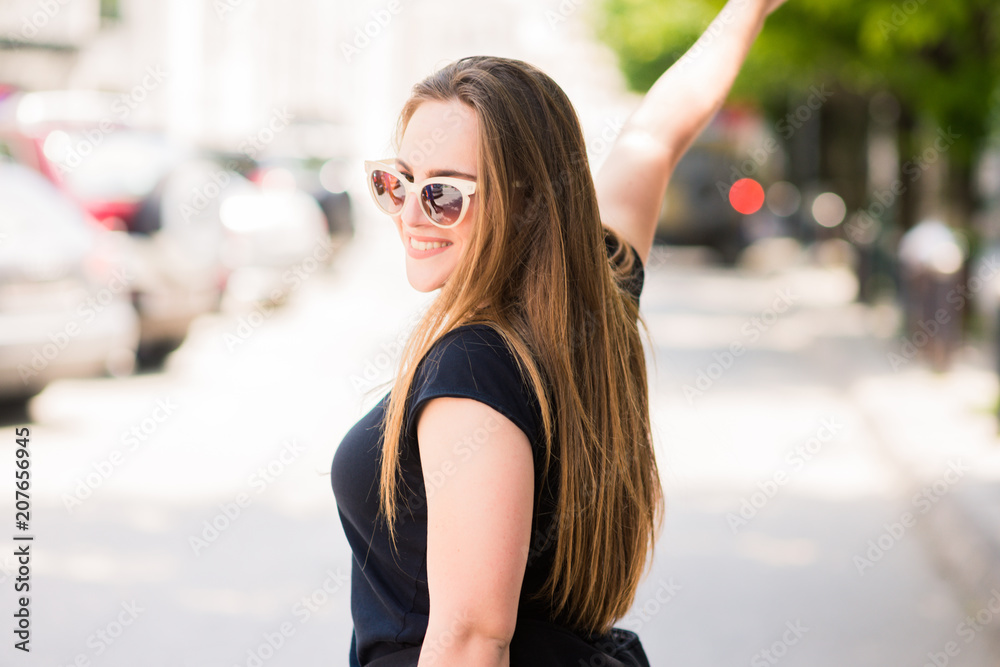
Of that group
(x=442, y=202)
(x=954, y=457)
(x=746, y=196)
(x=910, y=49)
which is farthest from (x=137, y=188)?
(x=746, y=196)

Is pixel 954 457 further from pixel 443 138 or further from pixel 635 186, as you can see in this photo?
pixel 443 138

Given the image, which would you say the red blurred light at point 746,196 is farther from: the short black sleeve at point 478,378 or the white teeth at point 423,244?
the short black sleeve at point 478,378

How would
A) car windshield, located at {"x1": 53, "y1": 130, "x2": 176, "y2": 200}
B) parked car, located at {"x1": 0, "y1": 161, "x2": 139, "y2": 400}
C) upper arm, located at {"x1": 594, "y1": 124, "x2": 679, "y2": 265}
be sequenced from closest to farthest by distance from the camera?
upper arm, located at {"x1": 594, "y1": 124, "x2": 679, "y2": 265}
parked car, located at {"x1": 0, "y1": 161, "x2": 139, "y2": 400}
car windshield, located at {"x1": 53, "y1": 130, "x2": 176, "y2": 200}

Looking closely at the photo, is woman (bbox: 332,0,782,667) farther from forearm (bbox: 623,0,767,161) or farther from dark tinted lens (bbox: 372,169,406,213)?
forearm (bbox: 623,0,767,161)

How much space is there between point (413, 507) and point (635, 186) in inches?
45.6

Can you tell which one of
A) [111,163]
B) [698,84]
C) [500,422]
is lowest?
[111,163]

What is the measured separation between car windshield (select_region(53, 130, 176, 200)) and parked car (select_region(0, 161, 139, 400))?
81 cm

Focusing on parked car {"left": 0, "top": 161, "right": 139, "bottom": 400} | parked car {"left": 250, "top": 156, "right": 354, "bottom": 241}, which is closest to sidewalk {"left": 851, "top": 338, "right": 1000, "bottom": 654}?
parked car {"left": 0, "top": 161, "right": 139, "bottom": 400}

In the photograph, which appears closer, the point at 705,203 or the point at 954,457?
the point at 954,457

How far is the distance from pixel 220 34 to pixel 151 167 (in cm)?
2517

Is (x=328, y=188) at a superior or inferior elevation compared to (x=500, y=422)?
inferior

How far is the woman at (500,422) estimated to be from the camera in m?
1.54

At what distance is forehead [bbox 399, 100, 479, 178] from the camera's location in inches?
69.1

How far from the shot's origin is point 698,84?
2668mm
